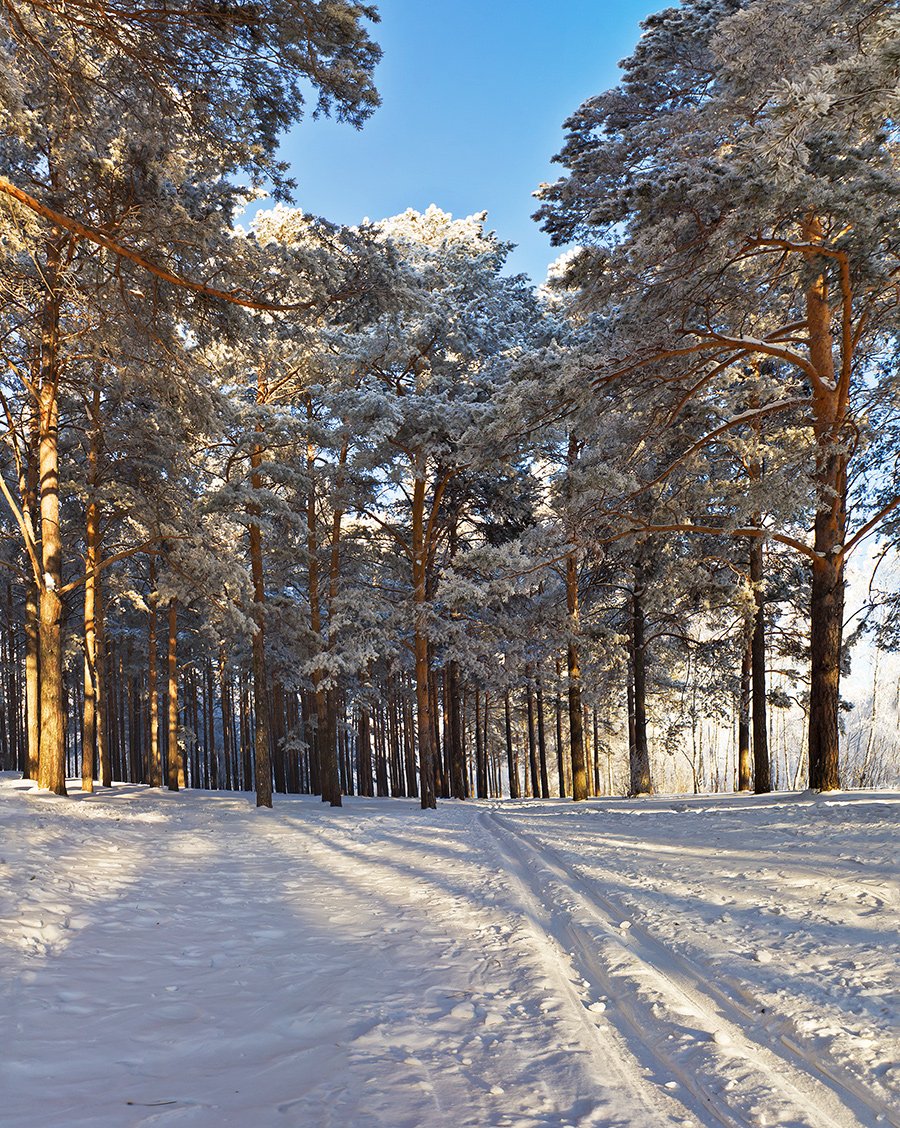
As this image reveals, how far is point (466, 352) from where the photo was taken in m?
18.0

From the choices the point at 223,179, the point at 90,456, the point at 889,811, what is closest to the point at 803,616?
the point at 889,811

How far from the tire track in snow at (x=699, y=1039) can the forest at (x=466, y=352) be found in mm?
6730

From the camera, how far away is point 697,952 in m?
4.20

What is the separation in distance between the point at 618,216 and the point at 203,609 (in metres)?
14.1

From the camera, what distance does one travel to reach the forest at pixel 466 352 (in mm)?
7070

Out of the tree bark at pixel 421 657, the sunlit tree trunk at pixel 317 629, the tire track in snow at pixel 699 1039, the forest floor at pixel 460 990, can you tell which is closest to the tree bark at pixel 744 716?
the tree bark at pixel 421 657

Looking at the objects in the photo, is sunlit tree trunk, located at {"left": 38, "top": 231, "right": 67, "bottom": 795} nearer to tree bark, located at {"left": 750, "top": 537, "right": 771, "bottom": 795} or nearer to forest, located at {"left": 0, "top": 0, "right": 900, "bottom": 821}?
forest, located at {"left": 0, "top": 0, "right": 900, "bottom": 821}

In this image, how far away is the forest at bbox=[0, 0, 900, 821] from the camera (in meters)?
7.07

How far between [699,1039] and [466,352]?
16888mm

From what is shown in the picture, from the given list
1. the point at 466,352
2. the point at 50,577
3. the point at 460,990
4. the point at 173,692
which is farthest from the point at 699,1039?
the point at 173,692

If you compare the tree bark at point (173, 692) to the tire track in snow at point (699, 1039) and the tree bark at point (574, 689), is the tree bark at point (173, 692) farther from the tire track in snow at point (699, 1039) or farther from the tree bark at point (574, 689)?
the tire track in snow at point (699, 1039)

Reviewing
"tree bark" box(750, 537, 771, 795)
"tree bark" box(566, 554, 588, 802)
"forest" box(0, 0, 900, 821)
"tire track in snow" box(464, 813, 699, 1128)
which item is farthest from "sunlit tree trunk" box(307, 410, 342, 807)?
"tire track in snow" box(464, 813, 699, 1128)

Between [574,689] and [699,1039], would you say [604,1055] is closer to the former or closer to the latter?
[699,1039]

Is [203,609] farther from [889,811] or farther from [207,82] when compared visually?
[889,811]
